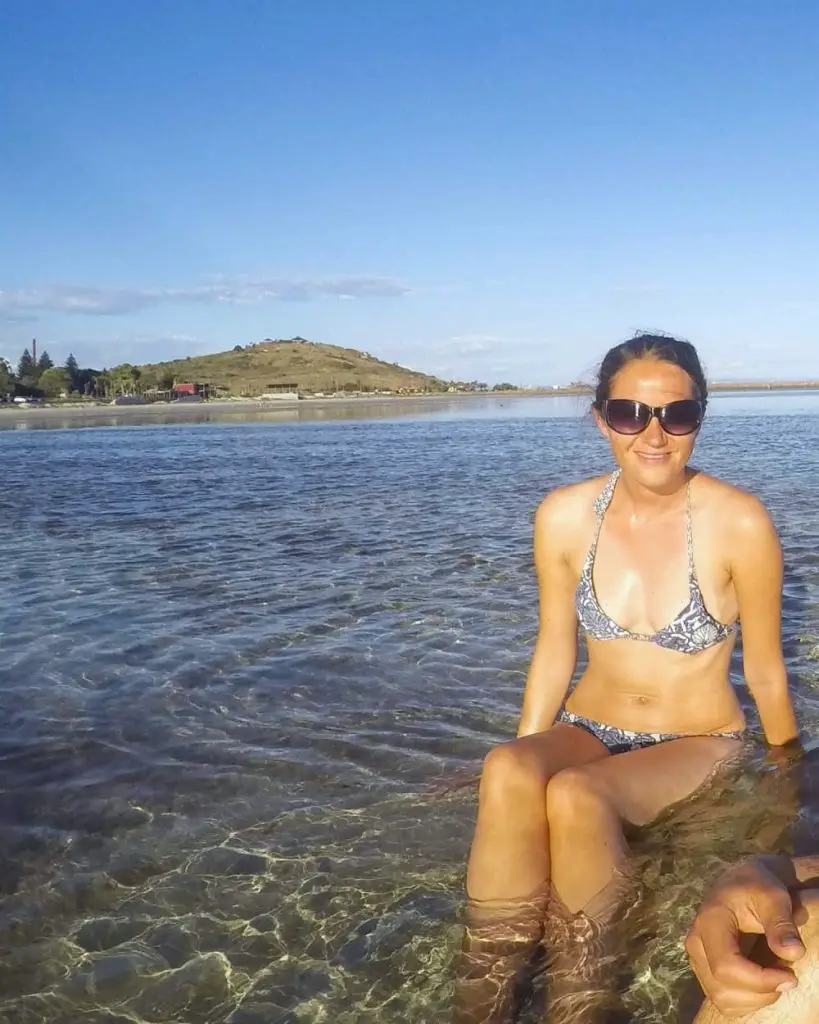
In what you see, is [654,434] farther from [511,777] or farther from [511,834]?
[511,834]

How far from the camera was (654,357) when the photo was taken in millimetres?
3561

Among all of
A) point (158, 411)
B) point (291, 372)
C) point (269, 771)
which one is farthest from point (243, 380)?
point (269, 771)

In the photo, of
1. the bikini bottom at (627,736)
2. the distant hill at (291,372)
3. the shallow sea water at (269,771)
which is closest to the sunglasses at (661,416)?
the shallow sea water at (269,771)

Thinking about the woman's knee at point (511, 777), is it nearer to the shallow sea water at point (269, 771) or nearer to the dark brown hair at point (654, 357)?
the shallow sea water at point (269, 771)

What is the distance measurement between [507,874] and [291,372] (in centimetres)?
16584

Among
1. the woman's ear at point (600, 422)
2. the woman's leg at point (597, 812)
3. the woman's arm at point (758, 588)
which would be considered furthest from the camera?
the woman's ear at point (600, 422)

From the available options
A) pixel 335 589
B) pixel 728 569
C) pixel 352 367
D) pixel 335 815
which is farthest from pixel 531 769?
pixel 352 367

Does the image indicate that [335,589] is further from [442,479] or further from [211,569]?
[442,479]

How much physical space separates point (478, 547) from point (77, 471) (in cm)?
1409

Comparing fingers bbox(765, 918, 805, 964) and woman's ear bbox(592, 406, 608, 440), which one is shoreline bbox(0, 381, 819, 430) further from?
fingers bbox(765, 918, 805, 964)

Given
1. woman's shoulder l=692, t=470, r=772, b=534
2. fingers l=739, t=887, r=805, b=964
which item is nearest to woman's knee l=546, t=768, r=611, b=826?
fingers l=739, t=887, r=805, b=964

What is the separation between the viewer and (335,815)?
4.20m

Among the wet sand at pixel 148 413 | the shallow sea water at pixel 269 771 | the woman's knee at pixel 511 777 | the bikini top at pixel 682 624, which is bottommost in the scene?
the shallow sea water at pixel 269 771

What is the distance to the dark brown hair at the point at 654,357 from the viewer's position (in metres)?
3.57
